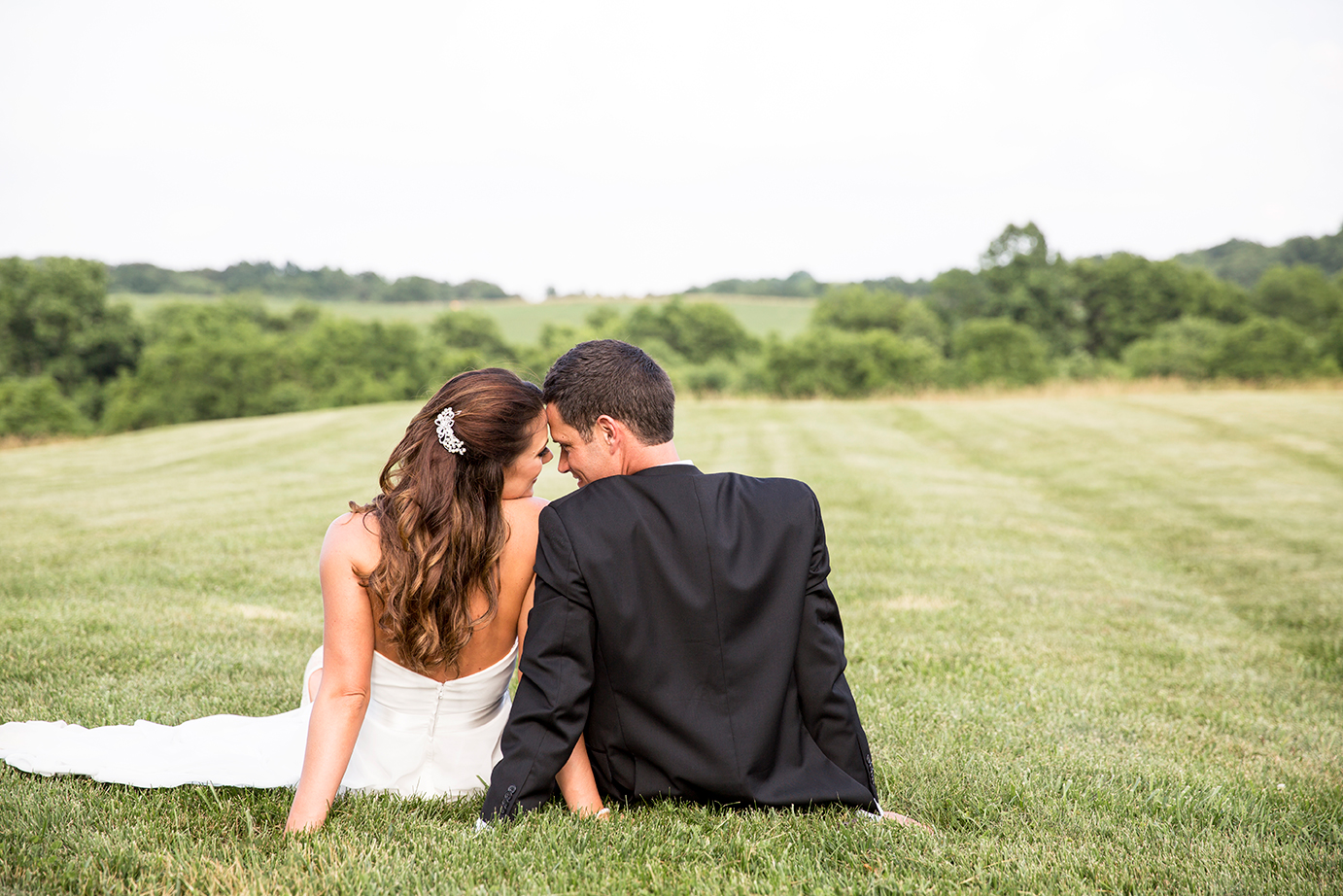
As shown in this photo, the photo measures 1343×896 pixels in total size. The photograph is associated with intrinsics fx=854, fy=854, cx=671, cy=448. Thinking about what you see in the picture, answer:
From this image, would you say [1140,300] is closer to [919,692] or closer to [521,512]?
[919,692]

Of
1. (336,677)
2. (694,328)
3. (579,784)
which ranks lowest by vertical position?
(579,784)

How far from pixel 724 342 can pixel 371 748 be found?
67015 mm

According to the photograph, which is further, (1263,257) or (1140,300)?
(1263,257)

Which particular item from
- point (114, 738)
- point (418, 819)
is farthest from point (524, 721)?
point (114, 738)

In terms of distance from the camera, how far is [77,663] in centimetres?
519

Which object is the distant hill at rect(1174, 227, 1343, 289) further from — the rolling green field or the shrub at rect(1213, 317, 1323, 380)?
the rolling green field

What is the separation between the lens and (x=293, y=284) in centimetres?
9375

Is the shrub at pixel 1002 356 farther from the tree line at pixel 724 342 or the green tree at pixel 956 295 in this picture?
the green tree at pixel 956 295

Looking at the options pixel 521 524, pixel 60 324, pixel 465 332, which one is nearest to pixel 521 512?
pixel 521 524

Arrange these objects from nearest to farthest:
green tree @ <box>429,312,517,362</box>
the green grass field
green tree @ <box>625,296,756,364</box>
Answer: the green grass field → green tree @ <box>429,312,517,362</box> → green tree @ <box>625,296,756,364</box>

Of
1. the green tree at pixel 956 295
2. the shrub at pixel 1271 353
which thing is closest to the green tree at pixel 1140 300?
the green tree at pixel 956 295

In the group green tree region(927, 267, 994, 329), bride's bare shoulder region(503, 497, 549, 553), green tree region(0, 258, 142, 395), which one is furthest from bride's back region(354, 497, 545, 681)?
green tree region(927, 267, 994, 329)

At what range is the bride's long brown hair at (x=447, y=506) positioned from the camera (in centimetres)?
289

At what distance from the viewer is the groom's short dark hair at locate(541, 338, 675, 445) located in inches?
111
